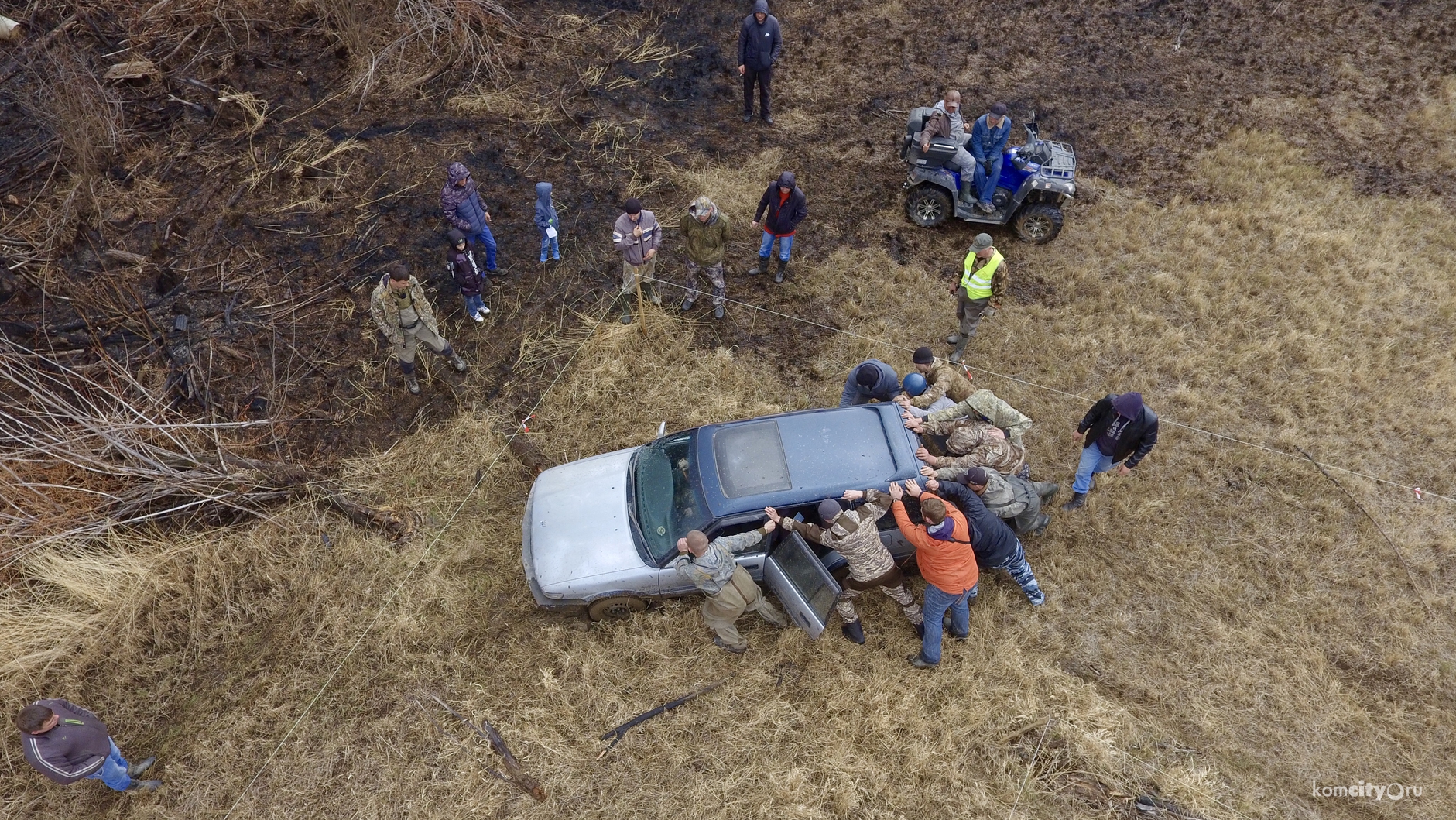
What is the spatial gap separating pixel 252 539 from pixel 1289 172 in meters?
13.2

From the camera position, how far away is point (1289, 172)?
10.3m

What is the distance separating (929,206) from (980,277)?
97.4 inches

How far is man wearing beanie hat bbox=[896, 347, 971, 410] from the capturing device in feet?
22.0

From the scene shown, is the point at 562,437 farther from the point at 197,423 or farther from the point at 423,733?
the point at 197,423

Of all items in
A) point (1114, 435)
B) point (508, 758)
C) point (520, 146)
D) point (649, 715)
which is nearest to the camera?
point (508, 758)

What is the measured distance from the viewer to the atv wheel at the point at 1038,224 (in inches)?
361

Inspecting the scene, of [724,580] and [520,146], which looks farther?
[520,146]

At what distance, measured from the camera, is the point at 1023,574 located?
6160mm

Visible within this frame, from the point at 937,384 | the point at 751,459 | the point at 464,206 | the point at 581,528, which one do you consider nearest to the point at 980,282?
the point at 937,384

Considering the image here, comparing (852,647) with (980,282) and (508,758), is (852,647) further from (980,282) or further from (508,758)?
(980,282)

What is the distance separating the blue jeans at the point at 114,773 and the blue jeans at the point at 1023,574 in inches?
262

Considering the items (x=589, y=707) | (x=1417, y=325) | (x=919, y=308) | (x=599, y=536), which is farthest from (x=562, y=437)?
(x=1417, y=325)

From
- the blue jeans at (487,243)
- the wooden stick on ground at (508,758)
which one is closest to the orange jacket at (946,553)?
the wooden stick on ground at (508,758)

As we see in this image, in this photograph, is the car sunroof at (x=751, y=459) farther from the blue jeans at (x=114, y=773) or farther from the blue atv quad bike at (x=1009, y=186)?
the blue atv quad bike at (x=1009, y=186)
